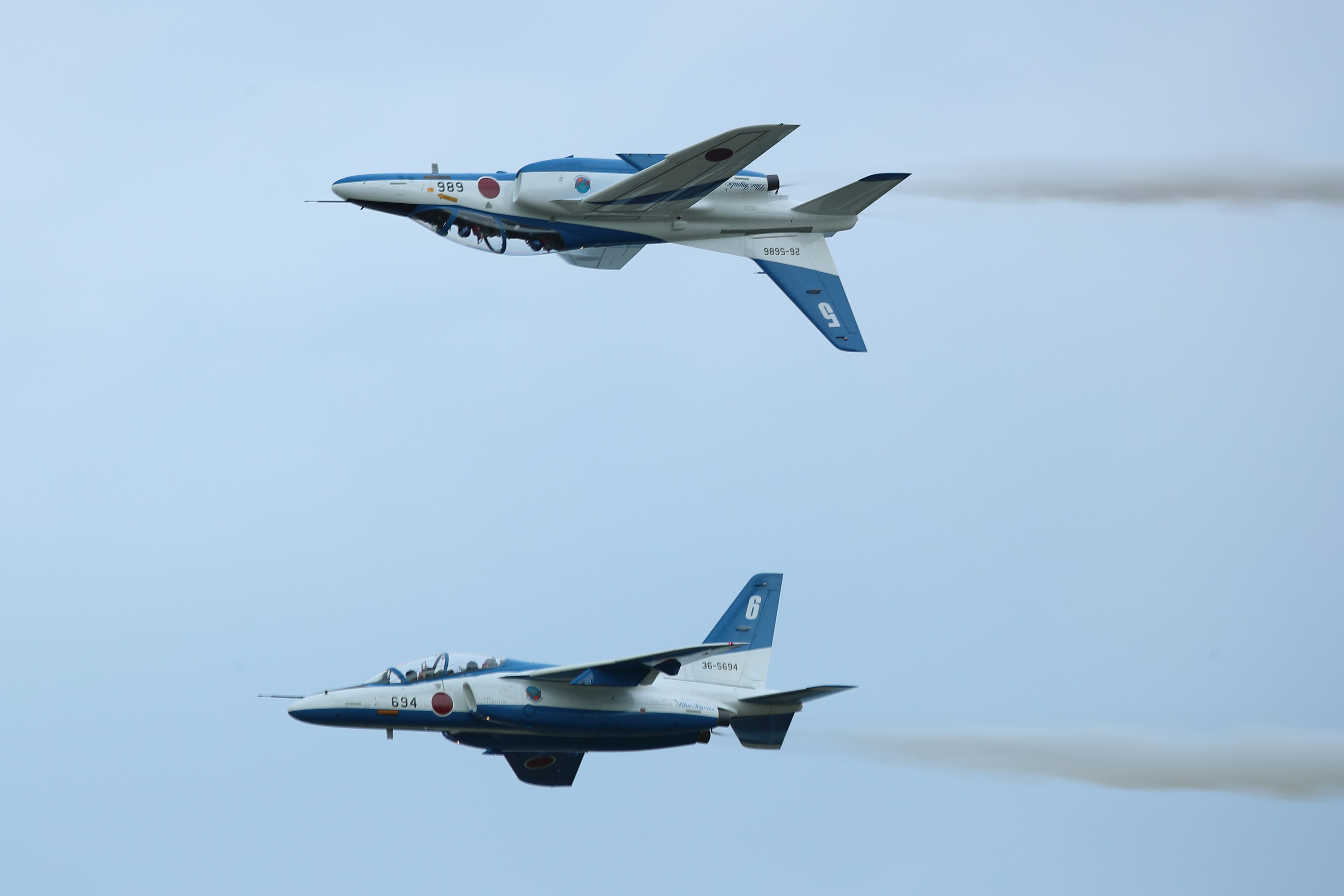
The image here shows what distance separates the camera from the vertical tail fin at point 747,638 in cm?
4162

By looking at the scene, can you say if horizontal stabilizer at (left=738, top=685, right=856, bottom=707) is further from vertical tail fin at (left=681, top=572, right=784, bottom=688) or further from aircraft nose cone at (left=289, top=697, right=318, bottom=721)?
aircraft nose cone at (left=289, top=697, right=318, bottom=721)

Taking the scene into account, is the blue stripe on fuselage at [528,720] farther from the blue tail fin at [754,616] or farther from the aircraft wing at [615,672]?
the blue tail fin at [754,616]

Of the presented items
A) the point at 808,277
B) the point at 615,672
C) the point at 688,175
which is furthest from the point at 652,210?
the point at 615,672

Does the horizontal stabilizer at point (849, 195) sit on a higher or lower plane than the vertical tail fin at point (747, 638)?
higher

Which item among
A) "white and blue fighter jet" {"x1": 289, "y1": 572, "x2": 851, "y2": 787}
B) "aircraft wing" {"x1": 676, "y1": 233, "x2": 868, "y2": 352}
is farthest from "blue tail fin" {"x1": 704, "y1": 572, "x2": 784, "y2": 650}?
"aircraft wing" {"x1": 676, "y1": 233, "x2": 868, "y2": 352}

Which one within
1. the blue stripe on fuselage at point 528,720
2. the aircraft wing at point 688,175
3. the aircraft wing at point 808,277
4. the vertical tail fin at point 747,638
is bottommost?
the blue stripe on fuselage at point 528,720

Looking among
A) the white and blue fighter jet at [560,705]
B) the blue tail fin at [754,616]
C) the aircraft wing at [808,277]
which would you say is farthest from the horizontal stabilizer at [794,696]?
A: the aircraft wing at [808,277]

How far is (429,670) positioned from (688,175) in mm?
11687

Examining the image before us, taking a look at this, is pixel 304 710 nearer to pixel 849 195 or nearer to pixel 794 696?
pixel 794 696

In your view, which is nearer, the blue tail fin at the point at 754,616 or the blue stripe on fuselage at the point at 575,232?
the blue stripe on fuselage at the point at 575,232

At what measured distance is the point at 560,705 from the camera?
37.2 m

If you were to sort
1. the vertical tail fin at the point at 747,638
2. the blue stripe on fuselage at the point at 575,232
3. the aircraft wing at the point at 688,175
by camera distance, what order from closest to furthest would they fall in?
the aircraft wing at the point at 688,175, the blue stripe on fuselage at the point at 575,232, the vertical tail fin at the point at 747,638

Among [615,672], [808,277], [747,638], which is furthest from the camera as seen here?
[747,638]

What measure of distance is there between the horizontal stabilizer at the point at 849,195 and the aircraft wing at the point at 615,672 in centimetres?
1024
